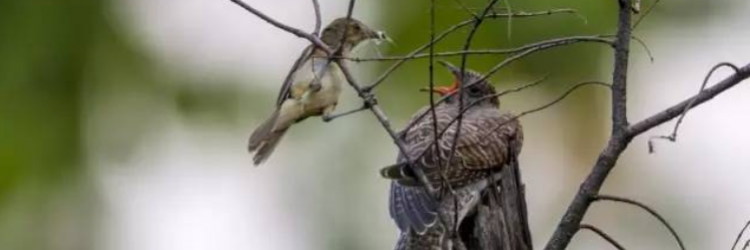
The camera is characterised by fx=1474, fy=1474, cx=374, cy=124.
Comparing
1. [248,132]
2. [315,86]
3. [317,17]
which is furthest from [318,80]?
[248,132]

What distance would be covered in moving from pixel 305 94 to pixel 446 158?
1.39 feet

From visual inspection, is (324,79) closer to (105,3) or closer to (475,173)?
(475,173)

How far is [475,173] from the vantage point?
130 inches

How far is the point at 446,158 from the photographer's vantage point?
3.21 meters

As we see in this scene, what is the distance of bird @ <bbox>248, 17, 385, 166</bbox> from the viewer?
2904mm

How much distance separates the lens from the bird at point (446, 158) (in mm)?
2996

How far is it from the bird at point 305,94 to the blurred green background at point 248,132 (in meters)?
3.17

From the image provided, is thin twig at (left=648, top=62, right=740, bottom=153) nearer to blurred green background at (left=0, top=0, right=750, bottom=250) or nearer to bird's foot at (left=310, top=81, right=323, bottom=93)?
bird's foot at (left=310, top=81, right=323, bottom=93)

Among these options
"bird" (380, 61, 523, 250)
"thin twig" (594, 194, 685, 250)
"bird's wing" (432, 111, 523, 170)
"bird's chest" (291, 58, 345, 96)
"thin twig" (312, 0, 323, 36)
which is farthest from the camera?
"bird's wing" (432, 111, 523, 170)

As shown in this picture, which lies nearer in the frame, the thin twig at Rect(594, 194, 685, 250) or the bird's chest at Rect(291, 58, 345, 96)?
the thin twig at Rect(594, 194, 685, 250)

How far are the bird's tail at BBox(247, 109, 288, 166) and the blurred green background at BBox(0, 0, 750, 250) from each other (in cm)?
318

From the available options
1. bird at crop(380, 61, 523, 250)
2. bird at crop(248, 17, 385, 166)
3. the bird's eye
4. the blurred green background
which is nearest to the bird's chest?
bird at crop(248, 17, 385, 166)

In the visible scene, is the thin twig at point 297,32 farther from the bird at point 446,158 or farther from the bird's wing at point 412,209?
the bird's wing at point 412,209

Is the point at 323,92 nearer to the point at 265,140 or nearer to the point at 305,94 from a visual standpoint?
the point at 305,94
